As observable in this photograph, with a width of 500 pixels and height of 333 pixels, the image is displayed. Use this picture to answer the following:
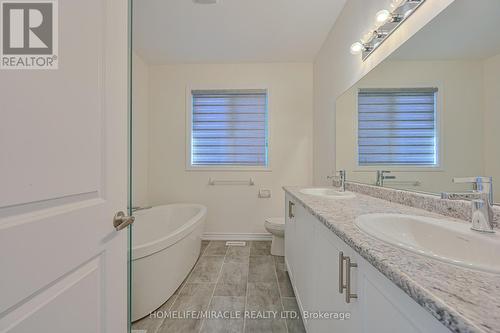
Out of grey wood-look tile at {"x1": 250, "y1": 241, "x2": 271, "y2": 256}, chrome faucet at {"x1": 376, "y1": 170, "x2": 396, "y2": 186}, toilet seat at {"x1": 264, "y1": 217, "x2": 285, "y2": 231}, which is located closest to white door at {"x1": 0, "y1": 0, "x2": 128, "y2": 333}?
chrome faucet at {"x1": 376, "y1": 170, "x2": 396, "y2": 186}

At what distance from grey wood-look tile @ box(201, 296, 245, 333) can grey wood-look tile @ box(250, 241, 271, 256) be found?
0.82 m

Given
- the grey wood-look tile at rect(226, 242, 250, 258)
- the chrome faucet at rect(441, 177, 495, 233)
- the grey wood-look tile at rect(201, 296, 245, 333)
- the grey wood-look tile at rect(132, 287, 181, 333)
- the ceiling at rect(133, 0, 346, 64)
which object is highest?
the ceiling at rect(133, 0, 346, 64)

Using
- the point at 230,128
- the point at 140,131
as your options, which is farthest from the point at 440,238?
the point at 140,131

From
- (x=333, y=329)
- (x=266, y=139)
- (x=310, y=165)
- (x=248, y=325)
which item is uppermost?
(x=266, y=139)

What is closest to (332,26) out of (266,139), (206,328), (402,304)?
(266,139)

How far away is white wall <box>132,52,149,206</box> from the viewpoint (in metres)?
2.59

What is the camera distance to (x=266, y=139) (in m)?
2.91

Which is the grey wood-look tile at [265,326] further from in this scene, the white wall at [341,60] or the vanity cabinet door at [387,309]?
the white wall at [341,60]

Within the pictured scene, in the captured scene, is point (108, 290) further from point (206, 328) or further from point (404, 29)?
point (404, 29)

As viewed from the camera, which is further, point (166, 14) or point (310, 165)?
point (310, 165)

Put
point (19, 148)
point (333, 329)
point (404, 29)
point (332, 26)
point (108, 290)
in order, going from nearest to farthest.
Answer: point (19, 148) < point (108, 290) < point (333, 329) < point (404, 29) < point (332, 26)

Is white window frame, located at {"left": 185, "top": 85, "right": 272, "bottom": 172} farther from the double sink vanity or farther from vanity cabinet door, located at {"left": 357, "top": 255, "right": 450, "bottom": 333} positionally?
vanity cabinet door, located at {"left": 357, "top": 255, "right": 450, "bottom": 333}

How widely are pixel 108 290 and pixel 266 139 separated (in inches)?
96.8

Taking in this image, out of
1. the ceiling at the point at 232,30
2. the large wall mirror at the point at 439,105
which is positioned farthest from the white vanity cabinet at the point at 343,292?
the ceiling at the point at 232,30
